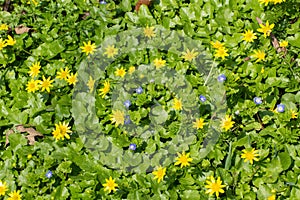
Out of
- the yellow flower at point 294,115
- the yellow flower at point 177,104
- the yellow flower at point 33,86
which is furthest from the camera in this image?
the yellow flower at point 33,86

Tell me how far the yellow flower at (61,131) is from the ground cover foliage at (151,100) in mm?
11

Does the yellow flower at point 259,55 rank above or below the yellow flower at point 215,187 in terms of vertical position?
above

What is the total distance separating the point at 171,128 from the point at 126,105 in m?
0.35

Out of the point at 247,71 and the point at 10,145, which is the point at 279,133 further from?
the point at 10,145

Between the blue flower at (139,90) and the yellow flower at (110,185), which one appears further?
the blue flower at (139,90)

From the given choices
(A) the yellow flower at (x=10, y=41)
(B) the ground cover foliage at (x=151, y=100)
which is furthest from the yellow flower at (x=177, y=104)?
(A) the yellow flower at (x=10, y=41)

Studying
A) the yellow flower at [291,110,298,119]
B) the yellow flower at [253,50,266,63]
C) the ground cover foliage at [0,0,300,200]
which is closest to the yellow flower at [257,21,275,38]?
the ground cover foliage at [0,0,300,200]

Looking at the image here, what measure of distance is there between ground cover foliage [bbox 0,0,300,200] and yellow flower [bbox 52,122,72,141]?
0.04 ft

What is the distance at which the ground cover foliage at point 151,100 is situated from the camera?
3.19 m

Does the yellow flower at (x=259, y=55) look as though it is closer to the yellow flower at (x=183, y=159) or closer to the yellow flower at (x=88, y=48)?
the yellow flower at (x=183, y=159)

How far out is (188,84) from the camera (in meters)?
3.56

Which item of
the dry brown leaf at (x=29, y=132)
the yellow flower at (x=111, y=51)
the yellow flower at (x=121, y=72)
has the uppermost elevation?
the yellow flower at (x=111, y=51)

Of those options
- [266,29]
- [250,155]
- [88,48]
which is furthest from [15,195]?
[266,29]

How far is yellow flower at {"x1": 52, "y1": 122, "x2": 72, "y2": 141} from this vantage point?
132 inches
